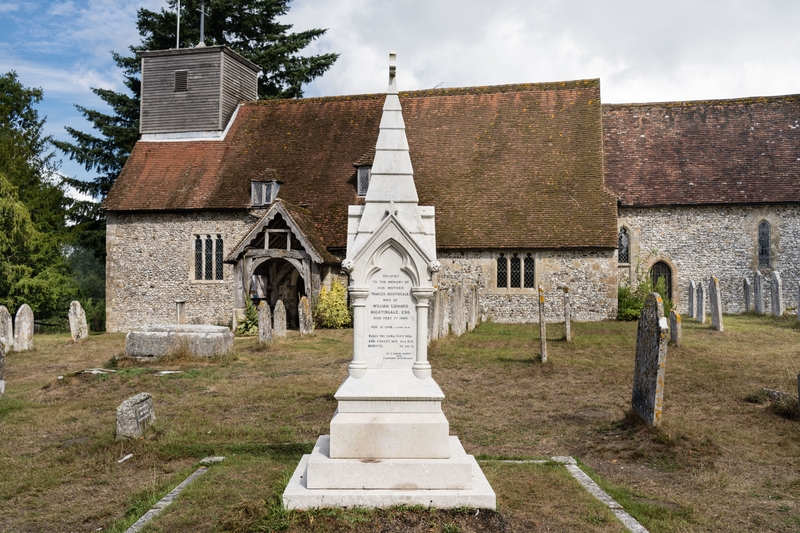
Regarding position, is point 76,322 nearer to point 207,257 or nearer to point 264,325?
point 207,257

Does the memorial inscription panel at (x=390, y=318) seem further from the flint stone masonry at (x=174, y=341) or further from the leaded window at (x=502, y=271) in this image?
the leaded window at (x=502, y=271)

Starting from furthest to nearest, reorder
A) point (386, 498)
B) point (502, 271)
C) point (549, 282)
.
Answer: point (502, 271) < point (549, 282) < point (386, 498)

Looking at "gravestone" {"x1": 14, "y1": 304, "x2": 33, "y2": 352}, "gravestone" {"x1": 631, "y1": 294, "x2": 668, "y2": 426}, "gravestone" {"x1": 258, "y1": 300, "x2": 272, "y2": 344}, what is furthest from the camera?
"gravestone" {"x1": 14, "y1": 304, "x2": 33, "y2": 352}

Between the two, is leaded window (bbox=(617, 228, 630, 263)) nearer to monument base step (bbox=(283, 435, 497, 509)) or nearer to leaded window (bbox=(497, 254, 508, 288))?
leaded window (bbox=(497, 254, 508, 288))

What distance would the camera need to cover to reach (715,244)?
80.1ft

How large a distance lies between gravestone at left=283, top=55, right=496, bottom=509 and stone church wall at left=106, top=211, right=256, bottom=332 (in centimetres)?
1870

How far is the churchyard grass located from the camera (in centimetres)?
541

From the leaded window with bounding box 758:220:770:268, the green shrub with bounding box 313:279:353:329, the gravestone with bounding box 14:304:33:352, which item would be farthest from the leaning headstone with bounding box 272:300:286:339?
the leaded window with bounding box 758:220:770:268

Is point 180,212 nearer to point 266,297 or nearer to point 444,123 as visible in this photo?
point 266,297

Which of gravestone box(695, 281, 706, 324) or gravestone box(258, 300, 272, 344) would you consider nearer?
gravestone box(258, 300, 272, 344)

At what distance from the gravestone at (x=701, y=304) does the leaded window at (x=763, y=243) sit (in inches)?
200

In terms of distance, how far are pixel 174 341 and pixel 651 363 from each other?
9841 mm

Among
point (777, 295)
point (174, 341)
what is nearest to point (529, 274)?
point (777, 295)

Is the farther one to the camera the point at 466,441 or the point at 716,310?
the point at 716,310
